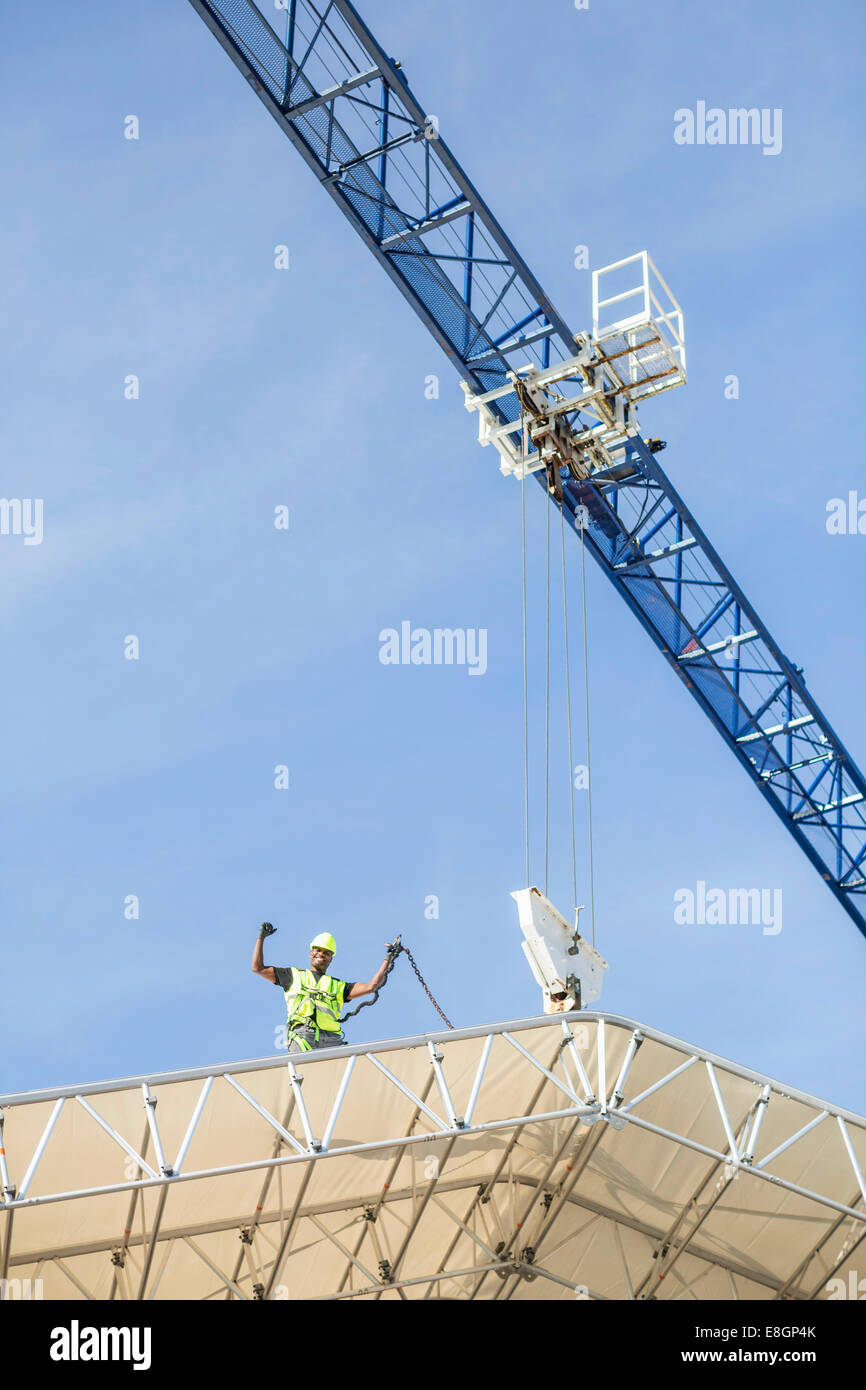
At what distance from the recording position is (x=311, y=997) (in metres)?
17.9

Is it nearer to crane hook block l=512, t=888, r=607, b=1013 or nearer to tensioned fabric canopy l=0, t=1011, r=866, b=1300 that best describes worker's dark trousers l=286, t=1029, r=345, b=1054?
tensioned fabric canopy l=0, t=1011, r=866, b=1300

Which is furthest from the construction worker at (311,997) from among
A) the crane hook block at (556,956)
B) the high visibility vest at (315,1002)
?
the crane hook block at (556,956)

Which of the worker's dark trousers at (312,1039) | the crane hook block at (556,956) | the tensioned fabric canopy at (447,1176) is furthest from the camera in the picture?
the crane hook block at (556,956)

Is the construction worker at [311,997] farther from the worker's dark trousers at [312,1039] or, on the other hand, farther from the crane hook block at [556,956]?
the crane hook block at [556,956]

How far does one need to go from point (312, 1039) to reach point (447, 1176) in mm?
2483

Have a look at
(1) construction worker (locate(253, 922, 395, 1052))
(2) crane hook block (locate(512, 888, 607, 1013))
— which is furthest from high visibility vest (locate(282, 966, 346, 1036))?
(2) crane hook block (locate(512, 888, 607, 1013))

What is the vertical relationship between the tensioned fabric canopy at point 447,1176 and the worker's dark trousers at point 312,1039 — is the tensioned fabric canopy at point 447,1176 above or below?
below

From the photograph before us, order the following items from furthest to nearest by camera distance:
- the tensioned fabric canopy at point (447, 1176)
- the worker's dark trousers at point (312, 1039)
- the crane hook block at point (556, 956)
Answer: the crane hook block at point (556, 956) < the worker's dark trousers at point (312, 1039) < the tensioned fabric canopy at point (447, 1176)

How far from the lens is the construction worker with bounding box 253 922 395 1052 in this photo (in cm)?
1780

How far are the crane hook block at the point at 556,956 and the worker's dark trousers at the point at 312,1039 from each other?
246 centimetres

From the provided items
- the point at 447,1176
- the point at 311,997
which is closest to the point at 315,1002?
the point at 311,997

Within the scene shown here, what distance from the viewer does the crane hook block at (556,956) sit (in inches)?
731

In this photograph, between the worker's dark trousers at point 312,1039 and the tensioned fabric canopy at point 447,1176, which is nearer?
the tensioned fabric canopy at point 447,1176

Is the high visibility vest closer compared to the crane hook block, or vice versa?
the high visibility vest
